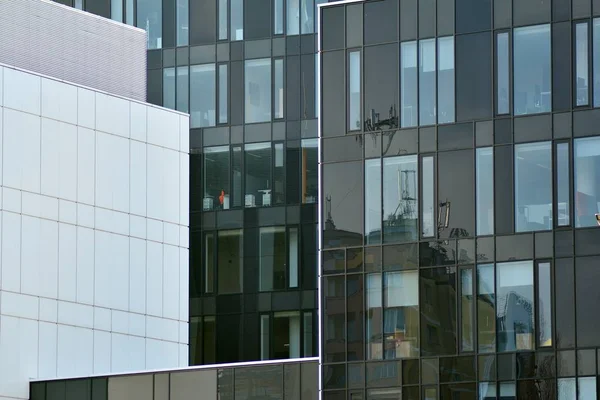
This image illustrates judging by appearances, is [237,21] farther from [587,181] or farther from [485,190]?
[587,181]

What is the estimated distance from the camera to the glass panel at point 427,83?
5162cm

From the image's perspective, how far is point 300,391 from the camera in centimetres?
5362

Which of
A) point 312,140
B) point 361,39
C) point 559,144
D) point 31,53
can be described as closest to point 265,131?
point 312,140

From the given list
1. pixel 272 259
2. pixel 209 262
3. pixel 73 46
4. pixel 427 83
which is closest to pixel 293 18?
pixel 272 259

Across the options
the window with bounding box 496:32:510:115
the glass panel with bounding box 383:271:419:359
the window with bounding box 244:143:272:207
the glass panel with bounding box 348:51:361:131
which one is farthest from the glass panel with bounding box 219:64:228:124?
the window with bounding box 496:32:510:115

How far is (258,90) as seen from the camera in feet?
242

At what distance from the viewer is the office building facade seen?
4903 centimetres

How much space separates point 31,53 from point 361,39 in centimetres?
1405

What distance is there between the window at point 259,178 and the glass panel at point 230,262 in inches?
61.4

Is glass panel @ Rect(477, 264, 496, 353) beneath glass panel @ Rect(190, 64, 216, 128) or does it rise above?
beneath

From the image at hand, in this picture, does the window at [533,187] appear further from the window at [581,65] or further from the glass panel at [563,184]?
the window at [581,65]

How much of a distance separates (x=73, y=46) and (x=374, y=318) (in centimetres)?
1829

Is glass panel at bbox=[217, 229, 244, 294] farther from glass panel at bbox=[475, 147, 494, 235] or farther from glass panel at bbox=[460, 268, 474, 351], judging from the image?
glass panel at bbox=[475, 147, 494, 235]

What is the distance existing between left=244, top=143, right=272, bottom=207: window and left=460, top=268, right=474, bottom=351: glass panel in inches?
940
